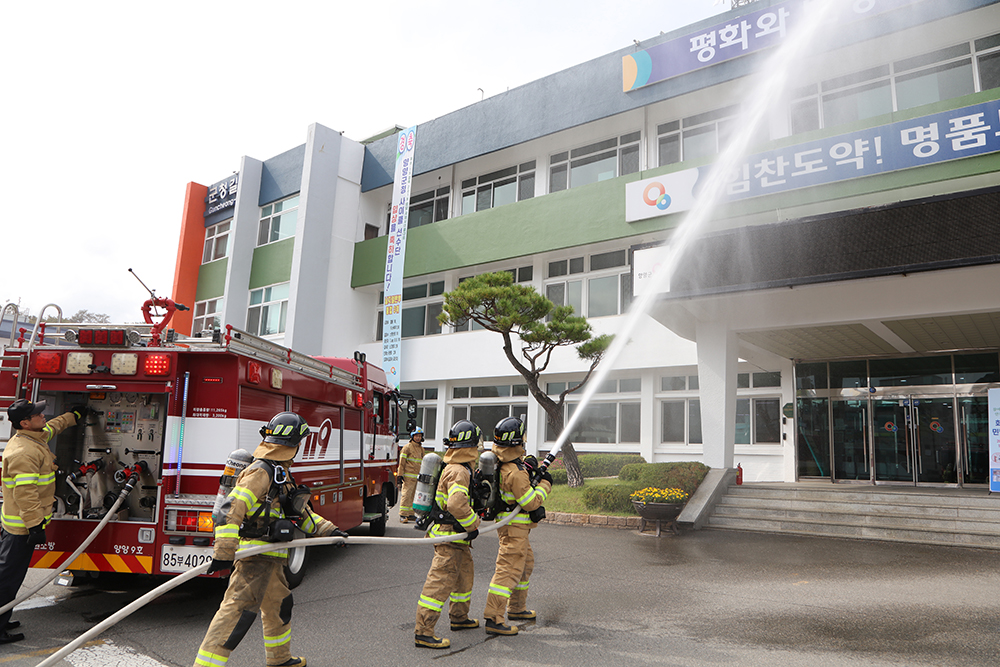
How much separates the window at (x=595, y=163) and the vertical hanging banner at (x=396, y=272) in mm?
5514

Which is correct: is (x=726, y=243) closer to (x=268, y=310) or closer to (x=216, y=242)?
(x=268, y=310)

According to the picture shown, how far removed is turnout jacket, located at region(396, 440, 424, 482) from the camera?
1234 centimetres

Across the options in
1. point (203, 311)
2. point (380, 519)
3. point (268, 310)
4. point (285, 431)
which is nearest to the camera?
point (285, 431)

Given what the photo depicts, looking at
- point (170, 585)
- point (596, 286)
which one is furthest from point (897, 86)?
point (170, 585)

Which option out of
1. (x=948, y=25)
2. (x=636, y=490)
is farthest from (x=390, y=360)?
(x=948, y=25)

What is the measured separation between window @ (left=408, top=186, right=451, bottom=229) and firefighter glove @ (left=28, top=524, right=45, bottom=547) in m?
19.9

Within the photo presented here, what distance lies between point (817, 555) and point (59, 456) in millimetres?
9879

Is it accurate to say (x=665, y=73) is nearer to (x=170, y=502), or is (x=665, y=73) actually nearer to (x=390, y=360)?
(x=390, y=360)

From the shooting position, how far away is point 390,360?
24.1 meters

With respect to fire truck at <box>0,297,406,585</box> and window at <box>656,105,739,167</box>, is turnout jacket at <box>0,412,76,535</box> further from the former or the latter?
window at <box>656,105,739,167</box>

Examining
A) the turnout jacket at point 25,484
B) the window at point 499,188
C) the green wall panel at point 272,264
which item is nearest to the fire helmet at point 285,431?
the turnout jacket at point 25,484

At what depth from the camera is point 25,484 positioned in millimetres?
5523

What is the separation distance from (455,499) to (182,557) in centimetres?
247

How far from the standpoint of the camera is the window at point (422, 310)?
2434 cm
